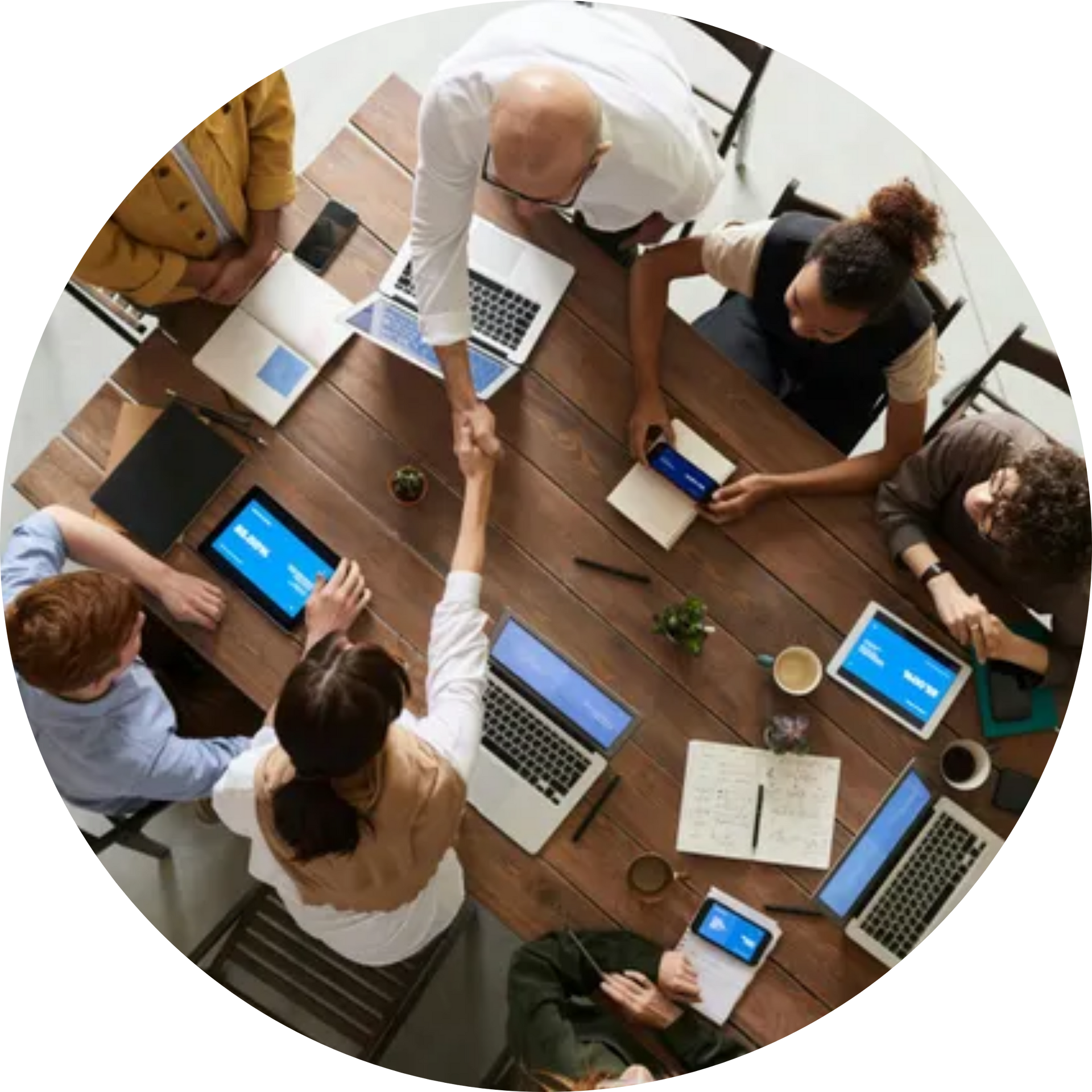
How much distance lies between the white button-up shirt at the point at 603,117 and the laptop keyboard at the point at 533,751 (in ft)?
2.56

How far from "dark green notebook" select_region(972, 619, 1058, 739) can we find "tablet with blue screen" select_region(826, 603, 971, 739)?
1.7 inches

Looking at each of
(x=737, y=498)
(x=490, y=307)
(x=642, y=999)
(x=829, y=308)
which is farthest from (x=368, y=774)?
(x=829, y=308)

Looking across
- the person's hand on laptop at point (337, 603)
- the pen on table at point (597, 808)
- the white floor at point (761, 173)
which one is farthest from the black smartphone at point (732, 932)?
the white floor at point (761, 173)

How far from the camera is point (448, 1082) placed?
285cm

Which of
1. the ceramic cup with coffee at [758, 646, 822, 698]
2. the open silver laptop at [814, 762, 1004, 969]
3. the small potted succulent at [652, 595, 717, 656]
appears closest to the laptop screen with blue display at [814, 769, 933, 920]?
the open silver laptop at [814, 762, 1004, 969]

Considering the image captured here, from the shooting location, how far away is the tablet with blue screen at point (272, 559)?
2332 millimetres

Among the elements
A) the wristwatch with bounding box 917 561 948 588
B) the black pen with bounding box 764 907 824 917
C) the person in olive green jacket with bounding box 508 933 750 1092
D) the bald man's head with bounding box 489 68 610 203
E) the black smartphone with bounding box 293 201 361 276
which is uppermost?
the bald man's head with bounding box 489 68 610 203

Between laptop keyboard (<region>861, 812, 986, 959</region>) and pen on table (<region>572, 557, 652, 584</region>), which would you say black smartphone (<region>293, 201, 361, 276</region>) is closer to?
pen on table (<region>572, 557, 652, 584</region>)

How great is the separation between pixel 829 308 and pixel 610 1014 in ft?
4.80

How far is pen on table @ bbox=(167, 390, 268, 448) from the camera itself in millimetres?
2389

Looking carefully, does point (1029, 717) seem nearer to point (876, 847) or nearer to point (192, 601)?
point (876, 847)

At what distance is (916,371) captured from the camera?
236 centimetres

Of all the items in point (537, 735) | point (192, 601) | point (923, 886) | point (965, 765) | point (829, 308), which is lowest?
point (192, 601)

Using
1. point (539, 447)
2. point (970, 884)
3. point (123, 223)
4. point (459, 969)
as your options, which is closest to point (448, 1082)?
point (459, 969)
